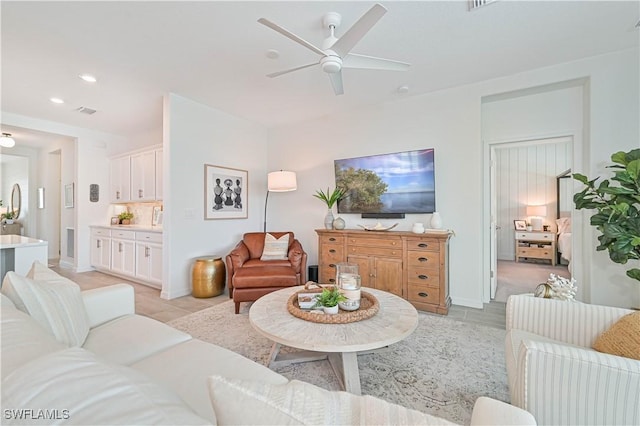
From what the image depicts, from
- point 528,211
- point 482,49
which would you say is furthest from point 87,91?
point 528,211

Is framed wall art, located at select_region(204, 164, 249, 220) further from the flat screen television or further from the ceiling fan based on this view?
the ceiling fan

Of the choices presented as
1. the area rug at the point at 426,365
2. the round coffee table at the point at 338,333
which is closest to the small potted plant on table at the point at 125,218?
the area rug at the point at 426,365

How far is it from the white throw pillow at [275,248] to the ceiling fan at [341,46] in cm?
227

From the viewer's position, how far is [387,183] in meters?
3.89

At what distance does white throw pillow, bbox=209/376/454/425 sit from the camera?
0.50 metres

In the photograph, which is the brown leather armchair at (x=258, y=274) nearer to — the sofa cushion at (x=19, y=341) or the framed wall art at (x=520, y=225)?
the sofa cushion at (x=19, y=341)

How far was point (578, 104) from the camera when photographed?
3082 millimetres

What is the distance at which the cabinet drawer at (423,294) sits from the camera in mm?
3195

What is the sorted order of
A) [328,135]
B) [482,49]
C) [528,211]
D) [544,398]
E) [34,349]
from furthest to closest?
[528,211] → [328,135] → [482,49] → [544,398] → [34,349]

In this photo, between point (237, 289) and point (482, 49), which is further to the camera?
point (237, 289)

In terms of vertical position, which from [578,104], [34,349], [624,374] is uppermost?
[578,104]

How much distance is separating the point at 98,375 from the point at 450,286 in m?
3.75

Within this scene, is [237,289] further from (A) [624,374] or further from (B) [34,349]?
(A) [624,374]

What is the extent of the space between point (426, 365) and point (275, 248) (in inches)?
93.0
